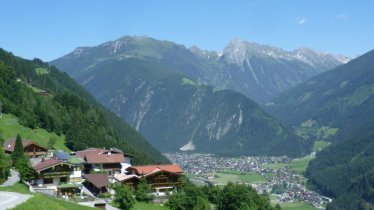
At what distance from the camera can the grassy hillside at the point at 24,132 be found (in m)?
126

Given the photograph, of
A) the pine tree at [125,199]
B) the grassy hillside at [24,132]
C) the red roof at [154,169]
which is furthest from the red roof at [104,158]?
the pine tree at [125,199]


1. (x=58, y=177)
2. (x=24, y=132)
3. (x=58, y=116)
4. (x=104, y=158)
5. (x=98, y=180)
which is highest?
(x=58, y=116)

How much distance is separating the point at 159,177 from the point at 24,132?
41171 millimetres

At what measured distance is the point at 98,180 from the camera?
307 ft

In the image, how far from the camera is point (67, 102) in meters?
176

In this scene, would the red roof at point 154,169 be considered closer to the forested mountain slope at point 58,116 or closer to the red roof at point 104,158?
the red roof at point 104,158

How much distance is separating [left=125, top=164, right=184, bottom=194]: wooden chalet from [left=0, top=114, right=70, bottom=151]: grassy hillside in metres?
31.7

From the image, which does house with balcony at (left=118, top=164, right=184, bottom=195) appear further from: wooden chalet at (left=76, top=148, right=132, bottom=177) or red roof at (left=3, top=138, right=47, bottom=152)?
red roof at (left=3, top=138, right=47, bottom=152)

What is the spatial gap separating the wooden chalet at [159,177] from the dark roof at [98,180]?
18.5 feet

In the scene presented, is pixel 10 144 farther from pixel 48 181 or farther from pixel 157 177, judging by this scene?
pixel 157 177

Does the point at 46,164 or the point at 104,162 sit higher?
the point at 46,164

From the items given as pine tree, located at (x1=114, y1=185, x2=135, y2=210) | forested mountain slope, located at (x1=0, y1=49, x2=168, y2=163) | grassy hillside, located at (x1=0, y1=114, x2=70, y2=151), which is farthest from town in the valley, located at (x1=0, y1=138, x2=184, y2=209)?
forested mountain slope, located at (x1=0, y1=49, x2=168, y2=163)

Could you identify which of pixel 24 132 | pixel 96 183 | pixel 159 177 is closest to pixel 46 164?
pixel 96 183

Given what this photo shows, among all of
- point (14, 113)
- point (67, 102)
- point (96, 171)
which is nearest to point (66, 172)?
point (96, 171)
